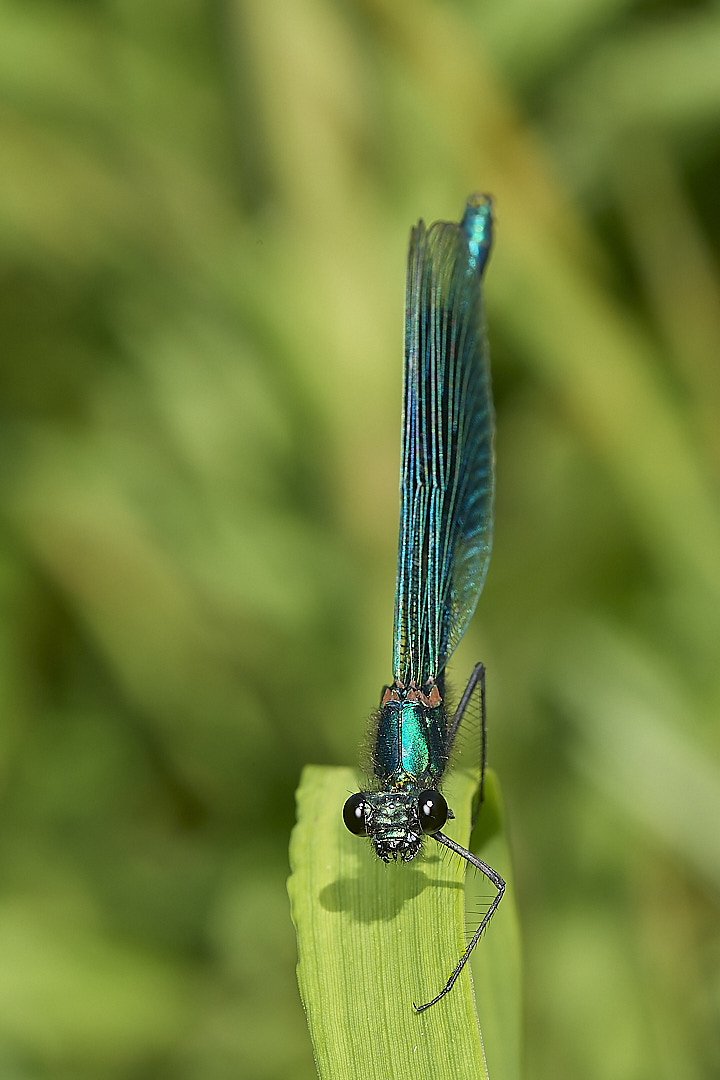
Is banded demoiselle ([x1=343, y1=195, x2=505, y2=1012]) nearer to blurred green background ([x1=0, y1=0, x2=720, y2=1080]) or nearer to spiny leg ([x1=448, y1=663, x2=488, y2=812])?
spiny leg ([x1=448, y1=663, x2=488, y2=812])

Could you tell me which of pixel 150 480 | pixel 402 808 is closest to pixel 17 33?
pixel 150 480

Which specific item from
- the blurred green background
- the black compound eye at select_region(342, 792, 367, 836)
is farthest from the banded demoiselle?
the blurred green background

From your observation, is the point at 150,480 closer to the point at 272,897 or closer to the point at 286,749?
the point at 286,749

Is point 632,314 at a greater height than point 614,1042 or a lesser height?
greater

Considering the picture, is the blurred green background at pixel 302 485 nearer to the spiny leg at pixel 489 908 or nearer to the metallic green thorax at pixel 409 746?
the metallic green thorax at pixel 409 746

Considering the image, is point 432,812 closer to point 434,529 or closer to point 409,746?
point 409,746

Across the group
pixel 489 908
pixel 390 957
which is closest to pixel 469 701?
pixel 489 908

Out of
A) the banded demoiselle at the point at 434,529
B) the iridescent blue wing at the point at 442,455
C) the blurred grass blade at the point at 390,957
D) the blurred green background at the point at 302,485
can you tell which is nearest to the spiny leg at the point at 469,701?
the banded demoiselle at the point at 434,529
